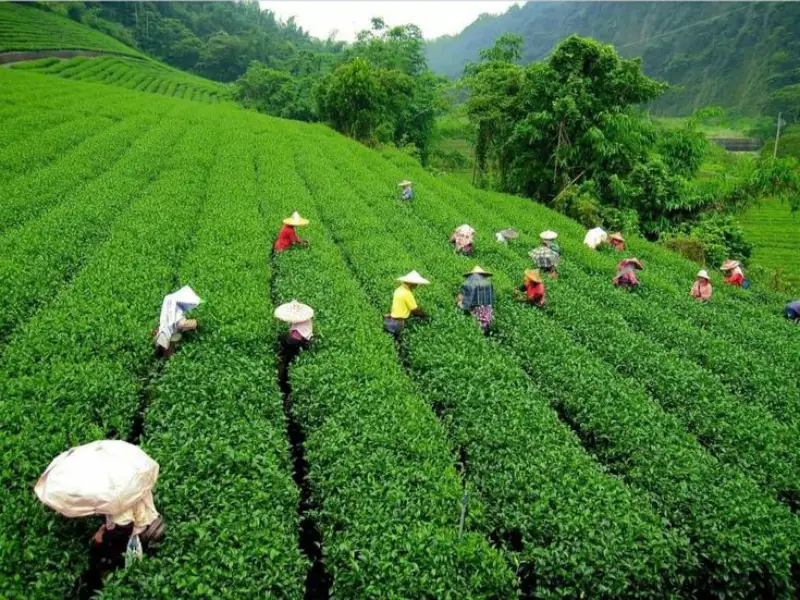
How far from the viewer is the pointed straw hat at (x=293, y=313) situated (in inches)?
390

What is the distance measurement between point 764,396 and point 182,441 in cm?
1049

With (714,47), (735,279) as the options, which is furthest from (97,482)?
(714,47)

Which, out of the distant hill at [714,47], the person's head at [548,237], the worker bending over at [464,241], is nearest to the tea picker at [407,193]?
the worker bending over at [464,241]

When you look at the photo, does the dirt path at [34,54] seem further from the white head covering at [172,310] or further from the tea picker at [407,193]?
the white head covering at [172,310]

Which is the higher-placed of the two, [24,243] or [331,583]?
[24,243]

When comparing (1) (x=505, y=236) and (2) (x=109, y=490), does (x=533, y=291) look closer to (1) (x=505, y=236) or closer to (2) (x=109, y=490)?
(1) (x=505, y=236)

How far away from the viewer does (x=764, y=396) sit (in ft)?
34.0

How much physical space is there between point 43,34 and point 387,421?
244 ft

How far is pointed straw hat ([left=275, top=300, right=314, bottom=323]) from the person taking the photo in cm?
991

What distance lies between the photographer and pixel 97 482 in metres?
5.54

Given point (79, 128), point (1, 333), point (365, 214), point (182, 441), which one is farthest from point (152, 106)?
point (182, 441)

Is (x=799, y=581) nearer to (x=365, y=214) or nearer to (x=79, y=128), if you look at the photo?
(x=365, y=214)

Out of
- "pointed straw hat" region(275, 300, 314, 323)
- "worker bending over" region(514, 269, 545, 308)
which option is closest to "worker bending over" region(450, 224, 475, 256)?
"worker bending over" region(514, 269, 545, 308)

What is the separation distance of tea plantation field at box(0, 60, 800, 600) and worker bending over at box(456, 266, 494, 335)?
0.99 ft
